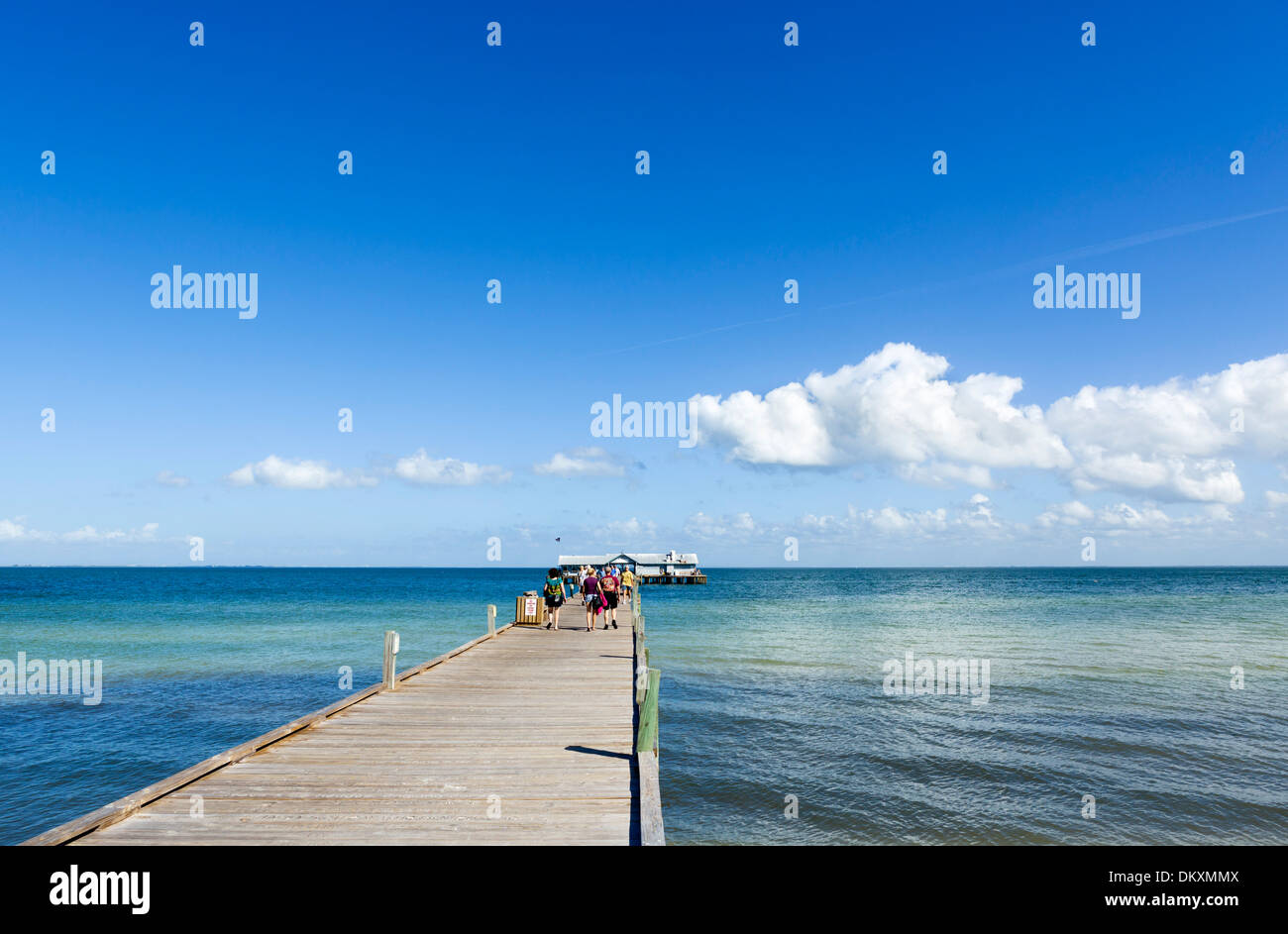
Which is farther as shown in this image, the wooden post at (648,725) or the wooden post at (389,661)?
the wooden post at (389,661)

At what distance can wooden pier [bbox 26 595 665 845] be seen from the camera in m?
6.69

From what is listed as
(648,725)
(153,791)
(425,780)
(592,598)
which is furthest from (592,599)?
(153,791)

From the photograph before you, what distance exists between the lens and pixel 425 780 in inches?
328

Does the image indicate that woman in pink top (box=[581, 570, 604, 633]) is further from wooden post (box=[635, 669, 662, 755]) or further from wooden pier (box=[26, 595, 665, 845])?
wooden post (box=[635, 669, 662, 755])

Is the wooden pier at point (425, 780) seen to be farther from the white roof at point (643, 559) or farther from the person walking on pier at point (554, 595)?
the white roof at point (643, 559)

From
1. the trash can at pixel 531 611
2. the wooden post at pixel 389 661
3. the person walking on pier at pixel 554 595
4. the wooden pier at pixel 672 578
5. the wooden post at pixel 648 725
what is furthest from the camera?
the wooden pier at pixel 672 578

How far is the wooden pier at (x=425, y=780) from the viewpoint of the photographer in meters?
6.69

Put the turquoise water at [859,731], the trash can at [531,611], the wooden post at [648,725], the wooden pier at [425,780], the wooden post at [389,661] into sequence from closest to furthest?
the wooden pier at [425,780], the wooden post at [648,725], the turquoise water at [859,731], the wooden post at [389,661], the trash can at [531,611]

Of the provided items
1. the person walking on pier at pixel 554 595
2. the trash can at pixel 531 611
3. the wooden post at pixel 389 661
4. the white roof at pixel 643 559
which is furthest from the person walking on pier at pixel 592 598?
the white roof at pixel 643 559

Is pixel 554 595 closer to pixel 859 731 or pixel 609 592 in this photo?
pixel 609 592
